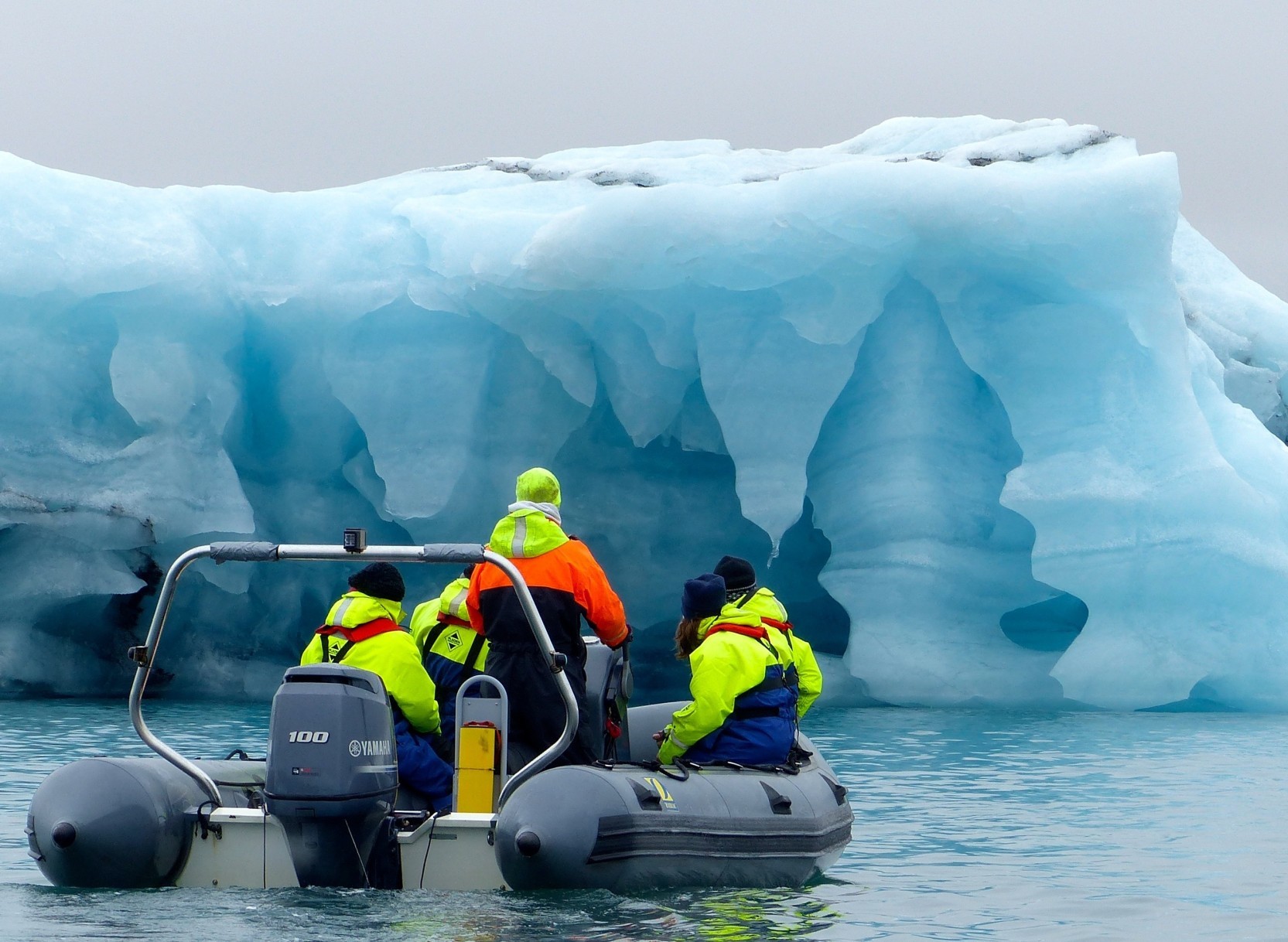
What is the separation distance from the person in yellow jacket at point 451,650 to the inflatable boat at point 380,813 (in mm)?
92

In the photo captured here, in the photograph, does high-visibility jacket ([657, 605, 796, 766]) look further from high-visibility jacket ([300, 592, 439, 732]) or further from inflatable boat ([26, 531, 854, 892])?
high-visibility jacket ([300, 592, 439, 732])

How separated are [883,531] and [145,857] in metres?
8.84

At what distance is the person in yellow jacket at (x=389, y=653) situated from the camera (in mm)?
5711

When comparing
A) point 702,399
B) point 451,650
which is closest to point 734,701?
point 451,650

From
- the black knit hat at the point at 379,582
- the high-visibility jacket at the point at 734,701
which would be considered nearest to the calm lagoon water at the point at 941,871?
the high-visibility jacket at the point at 734,701

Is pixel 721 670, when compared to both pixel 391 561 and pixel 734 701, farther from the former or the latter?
pixel 391 561

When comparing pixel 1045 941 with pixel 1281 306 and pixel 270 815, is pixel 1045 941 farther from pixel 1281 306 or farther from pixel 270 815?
pixel 1281 306

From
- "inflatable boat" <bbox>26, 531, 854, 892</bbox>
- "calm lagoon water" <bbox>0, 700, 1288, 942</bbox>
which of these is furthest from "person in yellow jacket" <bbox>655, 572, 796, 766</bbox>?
"calm lagoon water" <bbox>0, 700, 1288, 942</bbox>

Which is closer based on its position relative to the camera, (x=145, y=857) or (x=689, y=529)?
(x=145, y=857)

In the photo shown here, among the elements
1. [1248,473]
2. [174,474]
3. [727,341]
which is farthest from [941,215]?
[174,474]

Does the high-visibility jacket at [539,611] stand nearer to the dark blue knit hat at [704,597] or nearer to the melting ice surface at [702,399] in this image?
the dark blue knit hat at [704,597]

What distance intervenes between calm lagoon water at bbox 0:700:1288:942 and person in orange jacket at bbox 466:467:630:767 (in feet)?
2.14

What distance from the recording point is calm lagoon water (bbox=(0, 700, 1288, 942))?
5109 mm

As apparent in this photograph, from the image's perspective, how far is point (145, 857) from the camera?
5480 mm
